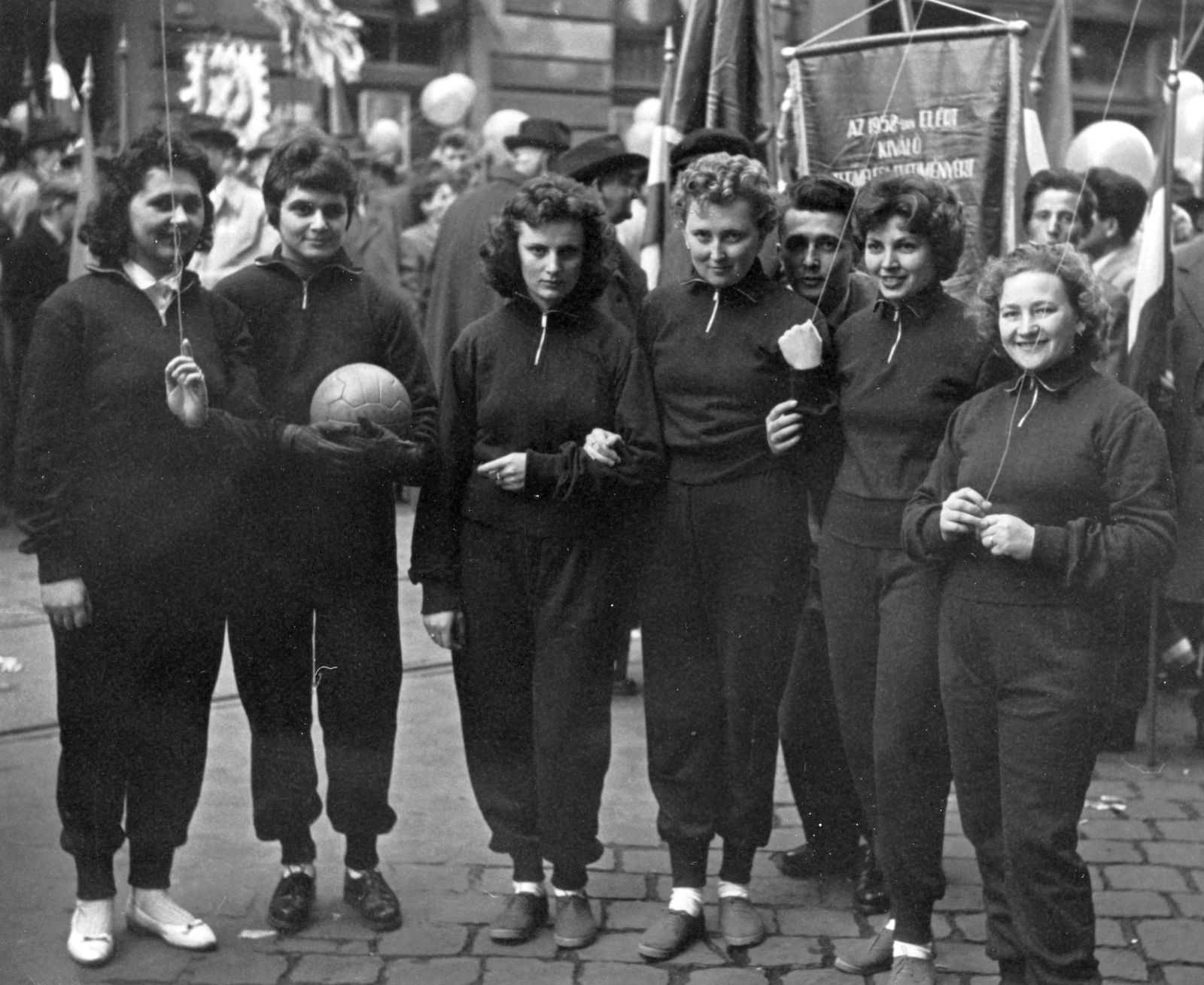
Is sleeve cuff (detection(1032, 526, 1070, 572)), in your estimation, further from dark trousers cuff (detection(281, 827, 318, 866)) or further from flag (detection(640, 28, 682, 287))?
flag (detection(640, 28, 682, 287))

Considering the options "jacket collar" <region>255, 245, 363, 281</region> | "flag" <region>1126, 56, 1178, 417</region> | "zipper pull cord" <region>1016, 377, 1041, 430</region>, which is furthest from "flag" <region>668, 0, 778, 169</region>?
"zipper pull cord" <region>1016, 377, 1041, 430</region>

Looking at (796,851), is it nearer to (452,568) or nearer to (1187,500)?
(452,568)

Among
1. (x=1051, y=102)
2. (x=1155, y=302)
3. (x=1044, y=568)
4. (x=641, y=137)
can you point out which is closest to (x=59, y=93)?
(x=641, y=137)

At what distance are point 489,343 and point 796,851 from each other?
67.1 inches

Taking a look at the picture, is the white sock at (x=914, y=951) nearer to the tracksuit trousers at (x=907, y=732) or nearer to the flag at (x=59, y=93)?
the tracksuit trousers at (x=907, y=732)

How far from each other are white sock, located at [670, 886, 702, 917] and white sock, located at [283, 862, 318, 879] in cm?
95

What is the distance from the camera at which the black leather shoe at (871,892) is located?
4535 millimetres

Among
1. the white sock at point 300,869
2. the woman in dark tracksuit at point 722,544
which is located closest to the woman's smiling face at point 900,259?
the woman in dark tracksuit at point 722,544

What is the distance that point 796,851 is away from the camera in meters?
4.86

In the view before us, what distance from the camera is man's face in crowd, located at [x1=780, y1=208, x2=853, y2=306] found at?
4.54 metres

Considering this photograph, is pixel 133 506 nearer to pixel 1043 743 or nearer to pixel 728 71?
pixel 1043 743

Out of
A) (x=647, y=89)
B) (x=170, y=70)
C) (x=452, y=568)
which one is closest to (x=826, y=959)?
(x=452, y=568)

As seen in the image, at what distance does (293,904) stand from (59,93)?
825 centimetres

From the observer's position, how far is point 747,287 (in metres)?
4.34
